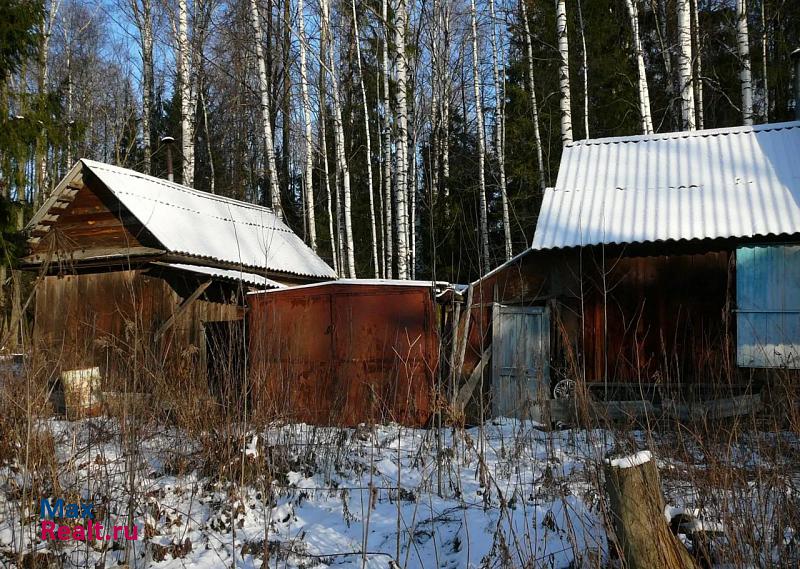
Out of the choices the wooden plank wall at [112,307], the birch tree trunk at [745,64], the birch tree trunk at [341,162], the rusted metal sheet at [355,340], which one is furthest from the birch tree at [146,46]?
the birch tree trunk at [745,64]

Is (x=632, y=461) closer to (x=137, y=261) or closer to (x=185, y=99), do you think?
(x=137, y=261)

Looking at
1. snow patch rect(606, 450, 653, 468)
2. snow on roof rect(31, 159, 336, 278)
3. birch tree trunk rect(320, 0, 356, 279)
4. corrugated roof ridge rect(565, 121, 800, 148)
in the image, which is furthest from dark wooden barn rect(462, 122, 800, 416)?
birch tree trunk rect(320, 0, 356, 279)

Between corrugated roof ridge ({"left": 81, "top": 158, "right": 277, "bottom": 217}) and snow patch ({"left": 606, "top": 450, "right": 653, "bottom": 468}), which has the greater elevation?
corrugated roof ridge ({"left": 81, "top": 158, "right": 277, "bottom": 217})

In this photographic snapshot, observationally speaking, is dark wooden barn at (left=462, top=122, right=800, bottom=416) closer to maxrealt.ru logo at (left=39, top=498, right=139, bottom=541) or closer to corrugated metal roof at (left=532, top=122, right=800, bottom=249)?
corrugated metal roof at (left=532, top=122, right=800, bottom=249)

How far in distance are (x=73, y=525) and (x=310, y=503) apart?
67.5 inches

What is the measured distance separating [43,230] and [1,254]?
40.2 inches

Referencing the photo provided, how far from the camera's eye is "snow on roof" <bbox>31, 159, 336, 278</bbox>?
11484mm

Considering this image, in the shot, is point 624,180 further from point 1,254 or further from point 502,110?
Result: point 1,254

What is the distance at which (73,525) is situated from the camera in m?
4.27

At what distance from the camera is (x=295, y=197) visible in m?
27.2

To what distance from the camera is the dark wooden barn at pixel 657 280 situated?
27.1ft

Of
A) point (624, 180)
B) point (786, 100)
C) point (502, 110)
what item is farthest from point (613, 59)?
point (624, 180)

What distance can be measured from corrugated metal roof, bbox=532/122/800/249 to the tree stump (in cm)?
503

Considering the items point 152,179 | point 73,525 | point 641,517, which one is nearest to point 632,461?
point 641,517
